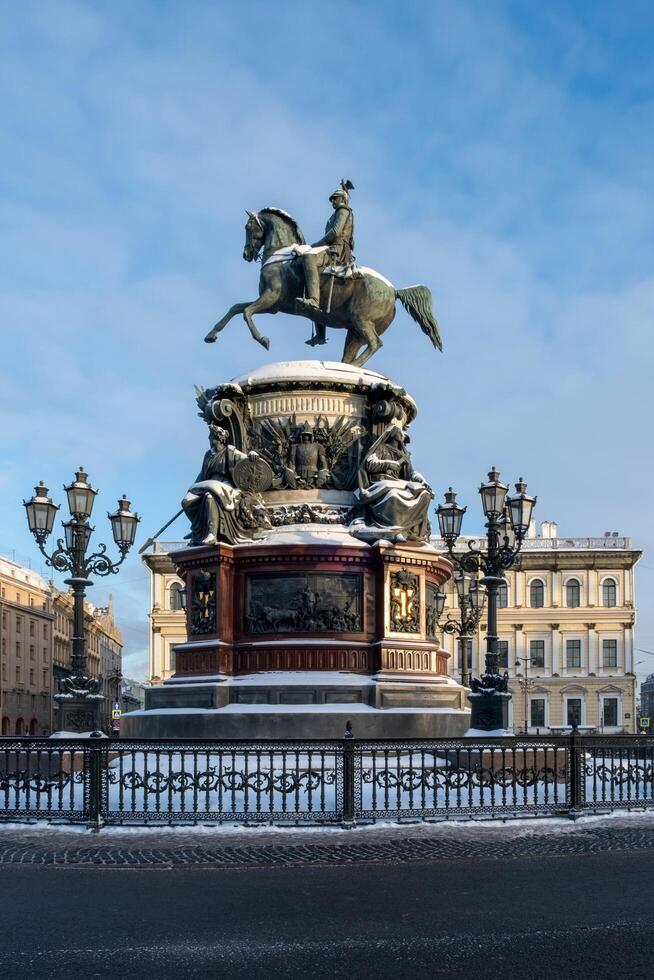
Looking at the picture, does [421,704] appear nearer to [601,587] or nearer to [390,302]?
[390,302]

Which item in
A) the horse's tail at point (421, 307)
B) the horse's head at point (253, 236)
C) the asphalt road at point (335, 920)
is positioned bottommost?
the asphalt road at point (335, 920)

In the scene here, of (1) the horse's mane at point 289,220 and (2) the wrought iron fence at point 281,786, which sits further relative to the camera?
(1) the horse's mane at point 289,220

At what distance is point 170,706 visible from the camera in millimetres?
20094

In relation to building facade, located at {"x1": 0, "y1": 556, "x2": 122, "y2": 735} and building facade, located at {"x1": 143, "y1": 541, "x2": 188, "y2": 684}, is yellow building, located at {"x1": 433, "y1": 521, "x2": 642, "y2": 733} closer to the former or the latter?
building facade, located at {"x1": 143, "y1": 541, "x2": 188, "y2": 684}

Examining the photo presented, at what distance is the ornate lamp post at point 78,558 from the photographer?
19.2 metres

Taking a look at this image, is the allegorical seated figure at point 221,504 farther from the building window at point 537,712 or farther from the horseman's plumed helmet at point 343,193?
the building window at point 537,712

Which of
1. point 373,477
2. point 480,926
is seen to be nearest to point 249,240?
point 373,477

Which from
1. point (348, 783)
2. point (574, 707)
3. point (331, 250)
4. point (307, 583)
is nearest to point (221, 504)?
point (307, 583)

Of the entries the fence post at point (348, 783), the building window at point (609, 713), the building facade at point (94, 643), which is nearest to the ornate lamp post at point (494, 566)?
the fence post at point (348, 783)

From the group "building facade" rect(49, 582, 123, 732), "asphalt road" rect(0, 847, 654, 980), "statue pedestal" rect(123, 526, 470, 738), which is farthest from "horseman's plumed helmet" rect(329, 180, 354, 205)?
"building facade" rect(49, 582, 123, 732)

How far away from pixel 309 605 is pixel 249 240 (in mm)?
9375

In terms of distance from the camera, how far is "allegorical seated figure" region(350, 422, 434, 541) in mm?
20625

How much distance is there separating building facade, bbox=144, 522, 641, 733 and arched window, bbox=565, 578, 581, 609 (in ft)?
0.26

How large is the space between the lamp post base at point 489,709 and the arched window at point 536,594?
6884 cm
